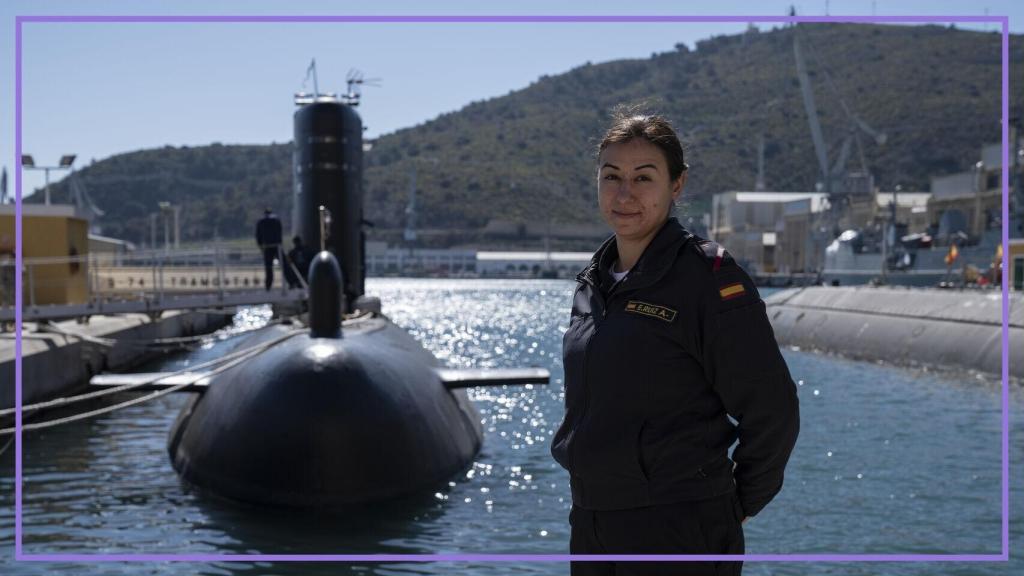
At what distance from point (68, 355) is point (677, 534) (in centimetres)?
1505

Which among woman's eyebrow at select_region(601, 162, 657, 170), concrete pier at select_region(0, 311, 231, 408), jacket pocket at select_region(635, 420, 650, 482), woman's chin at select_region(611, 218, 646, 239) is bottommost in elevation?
concrete pier at select_region(0, 311, 231, 408)

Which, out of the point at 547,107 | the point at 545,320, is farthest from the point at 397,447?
the point at 547,107

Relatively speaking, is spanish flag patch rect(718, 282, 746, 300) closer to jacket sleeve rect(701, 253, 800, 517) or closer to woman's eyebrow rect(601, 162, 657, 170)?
jacket sleeve rect(701, 253, 800, 517)

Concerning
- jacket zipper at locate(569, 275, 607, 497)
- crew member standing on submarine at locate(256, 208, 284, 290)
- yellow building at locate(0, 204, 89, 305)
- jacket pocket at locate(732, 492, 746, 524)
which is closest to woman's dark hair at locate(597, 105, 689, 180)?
jacket zipper at locate(569, 275, 607, 497)

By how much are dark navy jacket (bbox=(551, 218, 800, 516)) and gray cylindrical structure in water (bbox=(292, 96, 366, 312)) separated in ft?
39.7

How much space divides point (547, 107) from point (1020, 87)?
52554 mm

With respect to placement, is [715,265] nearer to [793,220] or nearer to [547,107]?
[793,220]

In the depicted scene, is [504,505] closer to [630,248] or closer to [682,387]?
[630,248]

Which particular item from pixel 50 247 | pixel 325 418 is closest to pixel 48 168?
pixel 50 247

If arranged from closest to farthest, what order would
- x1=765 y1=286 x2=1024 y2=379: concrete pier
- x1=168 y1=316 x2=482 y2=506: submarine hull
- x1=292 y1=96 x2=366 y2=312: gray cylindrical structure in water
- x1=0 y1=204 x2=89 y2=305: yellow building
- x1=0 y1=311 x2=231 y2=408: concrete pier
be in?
x1=168 y1=316 x2=482 y2=506: submarine hull
x1=0 y1=311 x2=231 y2=408: concrete pier
x1=292 y1=96 x2=366 y2=312: gray cylindrical structure in water
x1=765 y1=286 x2=1024 y2=379: concrete pier
x1=0 y1=204 x2=89 y2=305: yellow building

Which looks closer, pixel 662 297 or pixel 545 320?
pixel 662 297

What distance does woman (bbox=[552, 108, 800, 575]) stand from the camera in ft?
7.22

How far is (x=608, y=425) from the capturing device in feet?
7.54

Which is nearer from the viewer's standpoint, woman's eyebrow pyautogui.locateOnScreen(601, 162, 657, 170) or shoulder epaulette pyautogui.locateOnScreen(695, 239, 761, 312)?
shoulder epaulette pyautogui.locateOnScreen(695, 239, 761, 312)
